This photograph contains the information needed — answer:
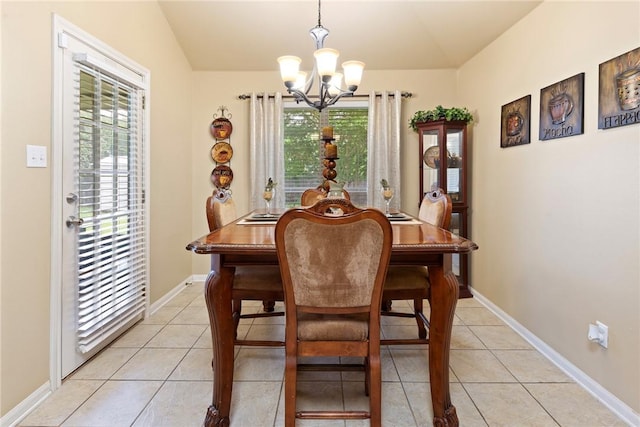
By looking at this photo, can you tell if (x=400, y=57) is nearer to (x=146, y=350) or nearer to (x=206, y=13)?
(x=206, y=13)

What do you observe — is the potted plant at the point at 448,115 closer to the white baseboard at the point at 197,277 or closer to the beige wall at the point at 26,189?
the beige wall at the point at 26,189

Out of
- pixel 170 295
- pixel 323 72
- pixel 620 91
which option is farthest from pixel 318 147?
pixel 620 91

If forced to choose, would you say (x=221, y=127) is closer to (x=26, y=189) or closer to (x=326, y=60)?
(x=326, y=60)

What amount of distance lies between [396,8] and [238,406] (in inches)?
129

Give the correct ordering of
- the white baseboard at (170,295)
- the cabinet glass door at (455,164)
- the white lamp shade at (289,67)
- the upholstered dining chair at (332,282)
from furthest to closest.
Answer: the cabinet glass door at (455,164)
the white baseboard at (170,295)
the white lamp shade at (289,67)
the upholstered dining chair at (332,282)

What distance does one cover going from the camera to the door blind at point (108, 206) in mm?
2160

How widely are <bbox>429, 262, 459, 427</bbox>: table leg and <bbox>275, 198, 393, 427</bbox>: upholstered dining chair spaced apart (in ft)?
1.14

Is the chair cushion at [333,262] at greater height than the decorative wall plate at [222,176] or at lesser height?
lesser

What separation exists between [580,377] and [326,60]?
2308mm

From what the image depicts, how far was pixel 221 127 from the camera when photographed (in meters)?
4.00

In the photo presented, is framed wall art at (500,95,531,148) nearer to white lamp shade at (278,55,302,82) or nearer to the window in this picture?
the window

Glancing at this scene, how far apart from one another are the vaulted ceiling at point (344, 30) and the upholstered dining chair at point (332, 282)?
2.41m

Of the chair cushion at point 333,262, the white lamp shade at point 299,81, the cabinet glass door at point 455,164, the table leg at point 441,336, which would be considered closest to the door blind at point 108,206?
the white lamp shade at point 299,81

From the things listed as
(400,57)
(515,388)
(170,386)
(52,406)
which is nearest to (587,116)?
(515,388)
